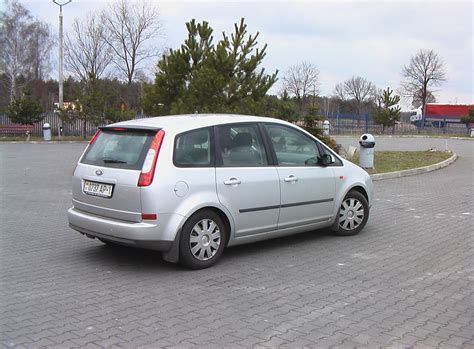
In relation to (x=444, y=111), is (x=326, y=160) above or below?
below

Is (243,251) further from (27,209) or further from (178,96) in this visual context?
(178,96)

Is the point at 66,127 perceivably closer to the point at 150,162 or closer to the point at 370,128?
the point at 370,128

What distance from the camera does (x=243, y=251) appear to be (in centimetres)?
637

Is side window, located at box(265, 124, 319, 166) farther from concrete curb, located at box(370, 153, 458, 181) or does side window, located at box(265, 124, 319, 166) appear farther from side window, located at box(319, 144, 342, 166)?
concrete curb, located at box(370, 153, 458, 181)

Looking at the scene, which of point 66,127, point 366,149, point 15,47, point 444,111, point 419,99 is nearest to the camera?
point 366,149

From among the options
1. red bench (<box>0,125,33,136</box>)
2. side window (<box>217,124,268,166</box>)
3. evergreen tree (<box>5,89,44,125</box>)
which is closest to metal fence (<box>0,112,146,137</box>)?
evergreen tree (<box>5,89,44,125</box>)

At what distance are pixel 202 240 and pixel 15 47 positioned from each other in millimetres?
54617

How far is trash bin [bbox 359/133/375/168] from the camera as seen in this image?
14.3 metres

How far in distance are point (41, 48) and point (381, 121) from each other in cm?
3825

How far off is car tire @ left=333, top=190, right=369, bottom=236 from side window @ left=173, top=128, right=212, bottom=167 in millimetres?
2365

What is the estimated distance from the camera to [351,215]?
7148 millimetres

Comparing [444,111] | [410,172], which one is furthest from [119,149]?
[444,111]

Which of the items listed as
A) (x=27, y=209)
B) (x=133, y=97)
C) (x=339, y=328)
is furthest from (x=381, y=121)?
(x=339, y=328)

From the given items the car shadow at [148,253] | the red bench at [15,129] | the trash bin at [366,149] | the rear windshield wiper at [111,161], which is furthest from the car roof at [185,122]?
the red bench at [15,129]
